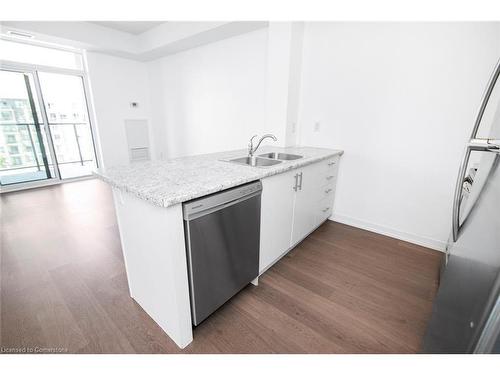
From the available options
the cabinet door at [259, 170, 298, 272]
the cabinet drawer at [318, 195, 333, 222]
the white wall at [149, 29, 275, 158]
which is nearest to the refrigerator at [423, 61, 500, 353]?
the cabinet door at [259, 170, 298, 272]

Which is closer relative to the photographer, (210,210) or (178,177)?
(210,210)

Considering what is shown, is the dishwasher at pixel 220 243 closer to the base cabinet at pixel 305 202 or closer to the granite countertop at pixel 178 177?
the granite countertop at pixel 178 177

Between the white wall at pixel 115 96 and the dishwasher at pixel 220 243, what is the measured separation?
4283 millimetres

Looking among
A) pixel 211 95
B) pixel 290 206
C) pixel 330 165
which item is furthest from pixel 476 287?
pixel 211 95

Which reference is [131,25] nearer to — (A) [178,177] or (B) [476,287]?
(A) [178,177]

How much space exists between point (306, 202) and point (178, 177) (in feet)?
4.11

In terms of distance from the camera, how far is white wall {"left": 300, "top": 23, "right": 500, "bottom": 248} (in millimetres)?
1872

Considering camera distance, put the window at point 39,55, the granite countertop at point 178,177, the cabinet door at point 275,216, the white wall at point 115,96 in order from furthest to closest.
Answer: the white wall at point 115,96 < the window at point 39,55 < the cabinet door at point 275,216 < the granite countertop at point 178,177

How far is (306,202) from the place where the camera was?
6.84ft

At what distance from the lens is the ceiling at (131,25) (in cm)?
349

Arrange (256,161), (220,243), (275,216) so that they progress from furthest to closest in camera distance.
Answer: (256,161) < (275,216) < (220,243)

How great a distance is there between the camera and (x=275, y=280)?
176cm

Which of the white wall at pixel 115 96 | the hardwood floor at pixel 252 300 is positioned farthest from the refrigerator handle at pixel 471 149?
the white wall at pixel 115 96
